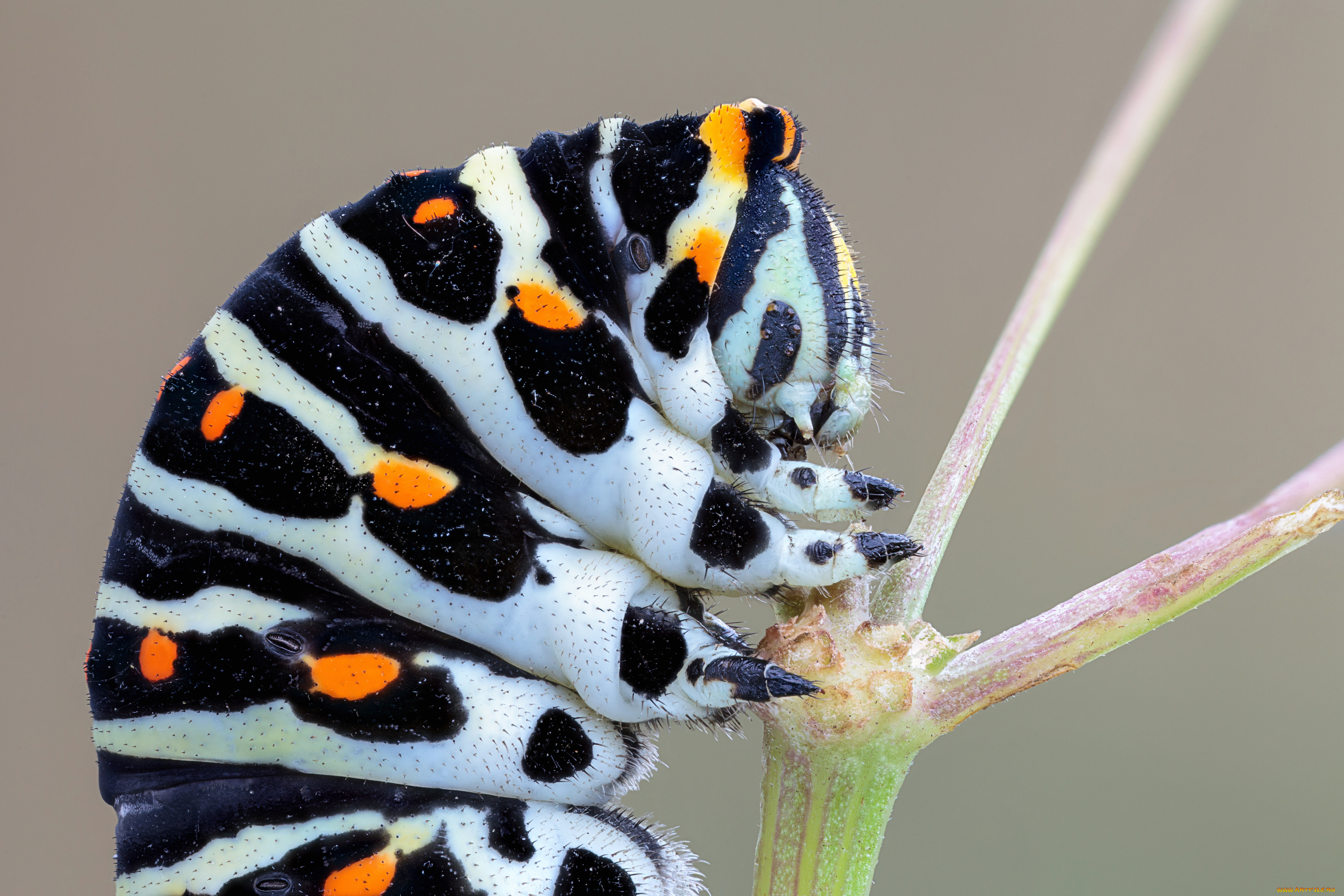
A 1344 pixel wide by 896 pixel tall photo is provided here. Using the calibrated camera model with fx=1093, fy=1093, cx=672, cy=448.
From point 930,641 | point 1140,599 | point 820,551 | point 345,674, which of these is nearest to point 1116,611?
point 1140,599

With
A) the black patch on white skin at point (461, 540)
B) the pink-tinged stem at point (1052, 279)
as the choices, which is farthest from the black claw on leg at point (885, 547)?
the black patch on white skin at point (461, 540)

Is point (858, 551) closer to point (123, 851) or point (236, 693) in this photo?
point (236, 693)

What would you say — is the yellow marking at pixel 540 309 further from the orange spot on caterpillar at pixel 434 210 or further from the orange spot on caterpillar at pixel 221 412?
the orange spot on caterpillar at pixel 221 412

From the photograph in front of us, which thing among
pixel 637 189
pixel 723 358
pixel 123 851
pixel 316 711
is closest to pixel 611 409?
pixel 723 358

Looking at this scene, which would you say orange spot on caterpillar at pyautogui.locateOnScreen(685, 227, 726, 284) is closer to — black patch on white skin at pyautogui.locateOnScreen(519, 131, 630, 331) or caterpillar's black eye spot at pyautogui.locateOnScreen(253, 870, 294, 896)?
black patch on white skin at pyautogui.locateOnScreen(519, 131, 630, 331)

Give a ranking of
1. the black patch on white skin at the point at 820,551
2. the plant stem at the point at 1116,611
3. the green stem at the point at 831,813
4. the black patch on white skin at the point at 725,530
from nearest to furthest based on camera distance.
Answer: the plant stem at the point at 1116,611, the green stem at the point at 831,813, the black patch on white skin at the point at 820,551, the black patch on white skin at the point at 725,530

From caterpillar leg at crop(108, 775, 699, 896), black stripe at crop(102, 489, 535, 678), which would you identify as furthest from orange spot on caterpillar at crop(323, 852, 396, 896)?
black stripe at crop(102, 489, 535, 678)
